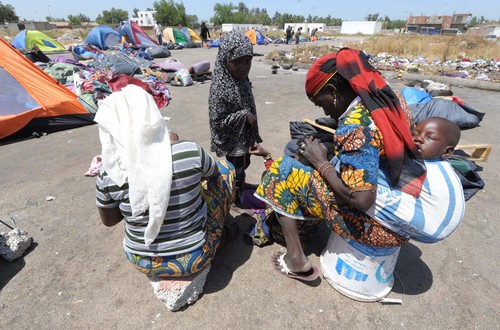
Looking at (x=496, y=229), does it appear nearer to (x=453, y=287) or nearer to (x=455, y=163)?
(x=455, y=163)

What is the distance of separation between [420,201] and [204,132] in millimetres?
3870

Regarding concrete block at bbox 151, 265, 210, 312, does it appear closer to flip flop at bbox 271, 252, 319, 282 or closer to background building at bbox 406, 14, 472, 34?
flip flop at bbox 271, 252, 319, 282

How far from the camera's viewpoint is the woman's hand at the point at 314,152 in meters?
1.62

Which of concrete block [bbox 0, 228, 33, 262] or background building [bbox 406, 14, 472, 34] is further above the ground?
background building [bbox 406, 14, 472, 34]

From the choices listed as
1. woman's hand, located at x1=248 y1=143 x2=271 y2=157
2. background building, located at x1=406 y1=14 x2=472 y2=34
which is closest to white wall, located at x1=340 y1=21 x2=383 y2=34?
background building, located at x1=406 y1=14 x2=472 y2=34

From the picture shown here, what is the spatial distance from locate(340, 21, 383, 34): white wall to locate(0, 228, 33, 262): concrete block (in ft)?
220

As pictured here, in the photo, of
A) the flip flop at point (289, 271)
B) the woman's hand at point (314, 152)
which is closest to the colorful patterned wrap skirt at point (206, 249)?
the flip flop at point (289, 271)

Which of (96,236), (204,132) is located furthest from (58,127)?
(96,236)

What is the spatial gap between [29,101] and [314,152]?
5.21m

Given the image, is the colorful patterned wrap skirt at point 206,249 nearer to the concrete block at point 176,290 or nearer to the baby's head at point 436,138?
the concrete block at point 176,290

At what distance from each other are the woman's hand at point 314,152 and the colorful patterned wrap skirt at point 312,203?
128 mm

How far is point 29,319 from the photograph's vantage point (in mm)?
1757

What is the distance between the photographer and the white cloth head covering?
4.38ft

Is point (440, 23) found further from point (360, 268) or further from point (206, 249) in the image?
point (206, 249)
